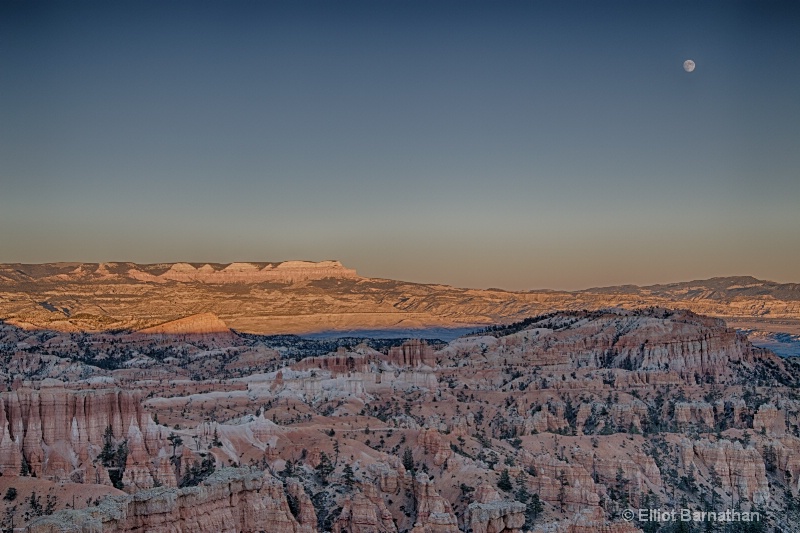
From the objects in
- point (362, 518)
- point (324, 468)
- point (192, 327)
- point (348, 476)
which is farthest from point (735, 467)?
point (192, 327)

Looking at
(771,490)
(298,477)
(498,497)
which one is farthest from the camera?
(771,490)

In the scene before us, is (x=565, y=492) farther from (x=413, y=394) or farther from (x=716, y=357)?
(x=716, y=357)

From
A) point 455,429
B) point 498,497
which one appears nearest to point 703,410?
point 455,429

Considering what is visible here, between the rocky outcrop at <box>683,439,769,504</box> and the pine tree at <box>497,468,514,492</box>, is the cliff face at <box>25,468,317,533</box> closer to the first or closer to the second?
the pine tree at <box>497,468,514,492</box>

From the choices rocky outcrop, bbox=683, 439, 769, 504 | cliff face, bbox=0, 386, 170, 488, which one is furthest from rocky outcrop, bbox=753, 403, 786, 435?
cliff face, bbox=0, 386, 170, 488

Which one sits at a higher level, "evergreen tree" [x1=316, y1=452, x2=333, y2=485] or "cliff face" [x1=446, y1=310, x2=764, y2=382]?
"cliff face" [x1=446, y1=310, x2=764, y2=382]

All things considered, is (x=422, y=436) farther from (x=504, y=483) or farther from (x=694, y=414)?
(x=694, y=414)
